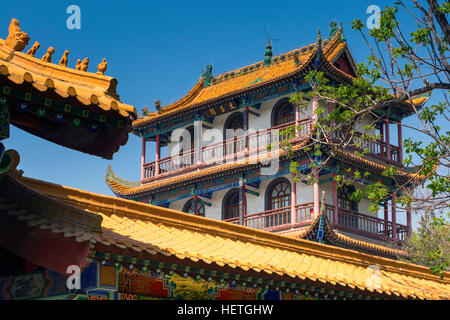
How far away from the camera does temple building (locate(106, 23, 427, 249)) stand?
77.8 ft

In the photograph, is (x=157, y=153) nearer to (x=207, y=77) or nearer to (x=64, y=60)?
(x=207, y=77)

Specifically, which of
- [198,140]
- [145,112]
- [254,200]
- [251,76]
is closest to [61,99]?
[254,200]

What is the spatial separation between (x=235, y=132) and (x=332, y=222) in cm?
573

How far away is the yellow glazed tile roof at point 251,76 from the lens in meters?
25.1

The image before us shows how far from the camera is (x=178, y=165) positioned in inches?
1097

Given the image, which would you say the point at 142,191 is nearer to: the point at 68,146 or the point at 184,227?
the point at 184,227

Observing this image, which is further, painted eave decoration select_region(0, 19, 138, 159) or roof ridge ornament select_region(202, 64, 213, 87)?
roof ridge ornament select_region(202, 64, 213, 87)

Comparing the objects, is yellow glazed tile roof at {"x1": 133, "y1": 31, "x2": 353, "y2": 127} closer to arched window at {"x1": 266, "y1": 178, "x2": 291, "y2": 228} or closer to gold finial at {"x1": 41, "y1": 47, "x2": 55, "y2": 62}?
arched window at {"x1": 266, "y1": 178, "x2": 291, "y2": 228}

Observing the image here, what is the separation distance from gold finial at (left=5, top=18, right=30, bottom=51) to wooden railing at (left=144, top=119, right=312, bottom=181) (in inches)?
650

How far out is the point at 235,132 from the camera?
87.8 feet

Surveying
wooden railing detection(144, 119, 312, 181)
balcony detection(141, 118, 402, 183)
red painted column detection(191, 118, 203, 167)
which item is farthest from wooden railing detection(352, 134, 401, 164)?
red painted column detection(191, 118, 203, 167)

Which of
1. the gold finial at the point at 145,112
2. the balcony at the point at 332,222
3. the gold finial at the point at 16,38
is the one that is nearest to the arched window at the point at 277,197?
the balcony at the point at 332,222
